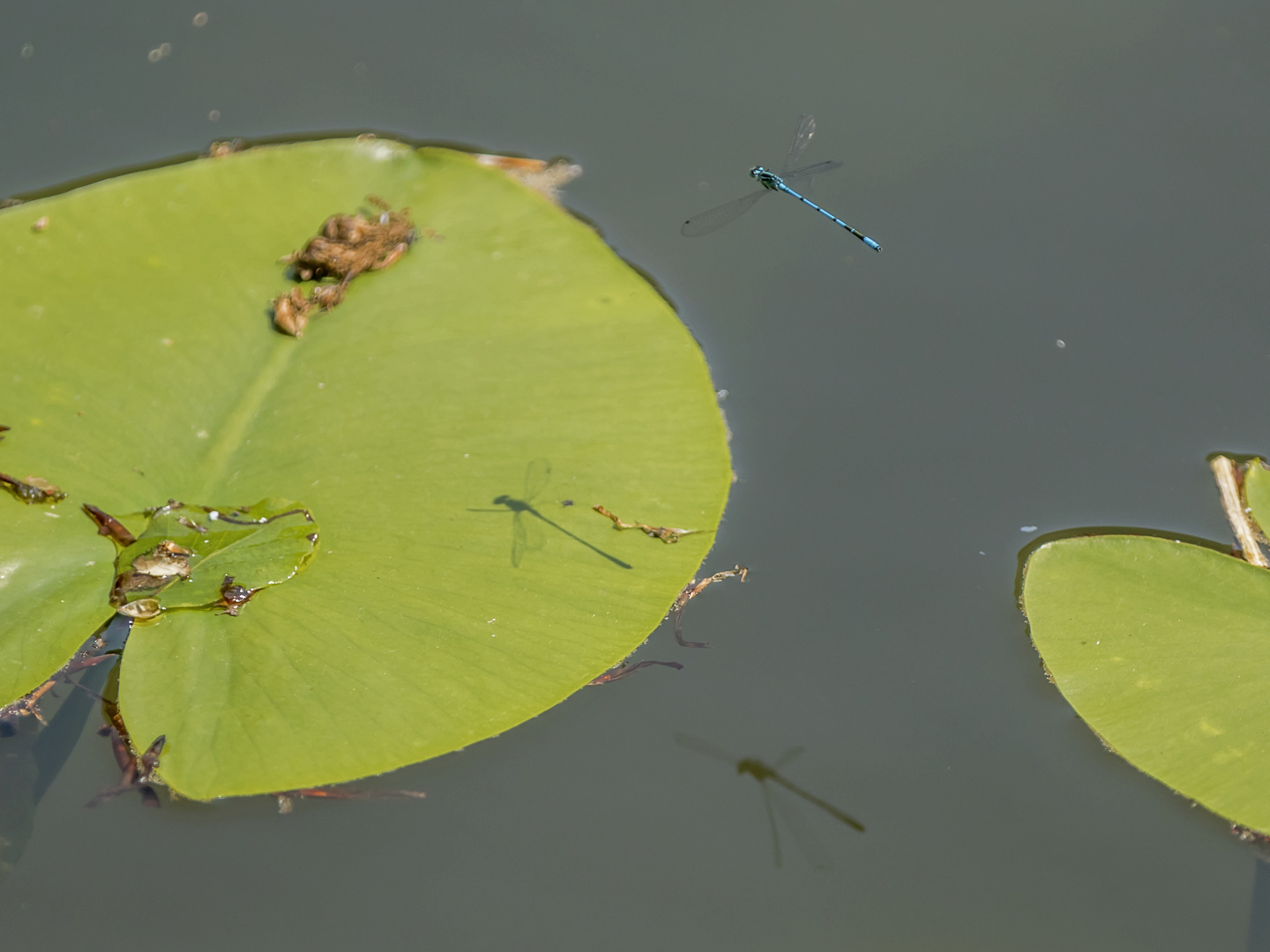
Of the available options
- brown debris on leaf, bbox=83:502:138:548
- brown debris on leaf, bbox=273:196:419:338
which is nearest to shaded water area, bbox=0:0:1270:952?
brown debris on leaf, bbox=83:502:138:548

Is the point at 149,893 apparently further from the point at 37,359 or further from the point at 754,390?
the point at 754,390

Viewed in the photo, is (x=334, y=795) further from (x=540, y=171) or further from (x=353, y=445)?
(x=540, y=171)

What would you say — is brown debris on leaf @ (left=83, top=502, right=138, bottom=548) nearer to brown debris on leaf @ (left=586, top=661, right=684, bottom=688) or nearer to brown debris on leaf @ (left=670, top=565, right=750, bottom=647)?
brown debris on leaf @ (left=586, top=661, right=684, bottom=688)

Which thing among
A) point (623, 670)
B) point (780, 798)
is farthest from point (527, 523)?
point (780, 798)

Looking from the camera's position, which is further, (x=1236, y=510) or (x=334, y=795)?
(x=1236, y=510)

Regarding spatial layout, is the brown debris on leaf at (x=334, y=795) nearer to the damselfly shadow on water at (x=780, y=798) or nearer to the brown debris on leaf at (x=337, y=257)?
the damselfly shadow on water at (x=780, y=798)

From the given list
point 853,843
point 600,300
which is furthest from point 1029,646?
point 600,300
